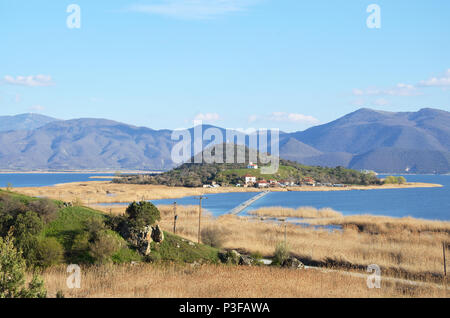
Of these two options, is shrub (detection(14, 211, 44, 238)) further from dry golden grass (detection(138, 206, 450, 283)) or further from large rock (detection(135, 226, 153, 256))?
dry golden grass (detection(138, 206, 450, 283))

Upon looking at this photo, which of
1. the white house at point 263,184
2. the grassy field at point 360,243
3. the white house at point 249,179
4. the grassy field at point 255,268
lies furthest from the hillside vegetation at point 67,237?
the white house at point 249,179

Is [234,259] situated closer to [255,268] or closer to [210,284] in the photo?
[255,268]

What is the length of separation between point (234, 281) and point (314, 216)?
60023mm

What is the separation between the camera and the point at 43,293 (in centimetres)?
1398

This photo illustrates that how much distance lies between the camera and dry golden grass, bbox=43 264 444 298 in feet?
57.6

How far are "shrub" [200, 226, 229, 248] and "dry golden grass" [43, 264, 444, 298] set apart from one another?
19024 mm

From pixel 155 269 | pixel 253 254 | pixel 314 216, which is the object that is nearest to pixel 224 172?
pixel 314 216

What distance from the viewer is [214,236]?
153 feet

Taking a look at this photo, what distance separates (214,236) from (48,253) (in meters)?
23.5

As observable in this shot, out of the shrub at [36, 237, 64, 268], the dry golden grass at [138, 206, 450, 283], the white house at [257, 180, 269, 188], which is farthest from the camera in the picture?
the white house at [257, 180, 269, 188]

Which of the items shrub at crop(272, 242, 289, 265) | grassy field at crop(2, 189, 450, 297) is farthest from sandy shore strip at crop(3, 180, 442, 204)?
shrub at crop(272, 242, 289, 265)

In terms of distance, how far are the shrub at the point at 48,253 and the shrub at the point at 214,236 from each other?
66.6ft

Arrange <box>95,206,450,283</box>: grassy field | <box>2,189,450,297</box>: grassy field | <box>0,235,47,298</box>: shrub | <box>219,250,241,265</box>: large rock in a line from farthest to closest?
A: <box>95,206,450,283</box>: grassy field → <box>219,250,241,265</box>: large rock → <box>2,189,450,297</box>: grassy field → <box>0,235,47,298</box>: shrub

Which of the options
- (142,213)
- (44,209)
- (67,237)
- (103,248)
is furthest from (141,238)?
(44,209)
